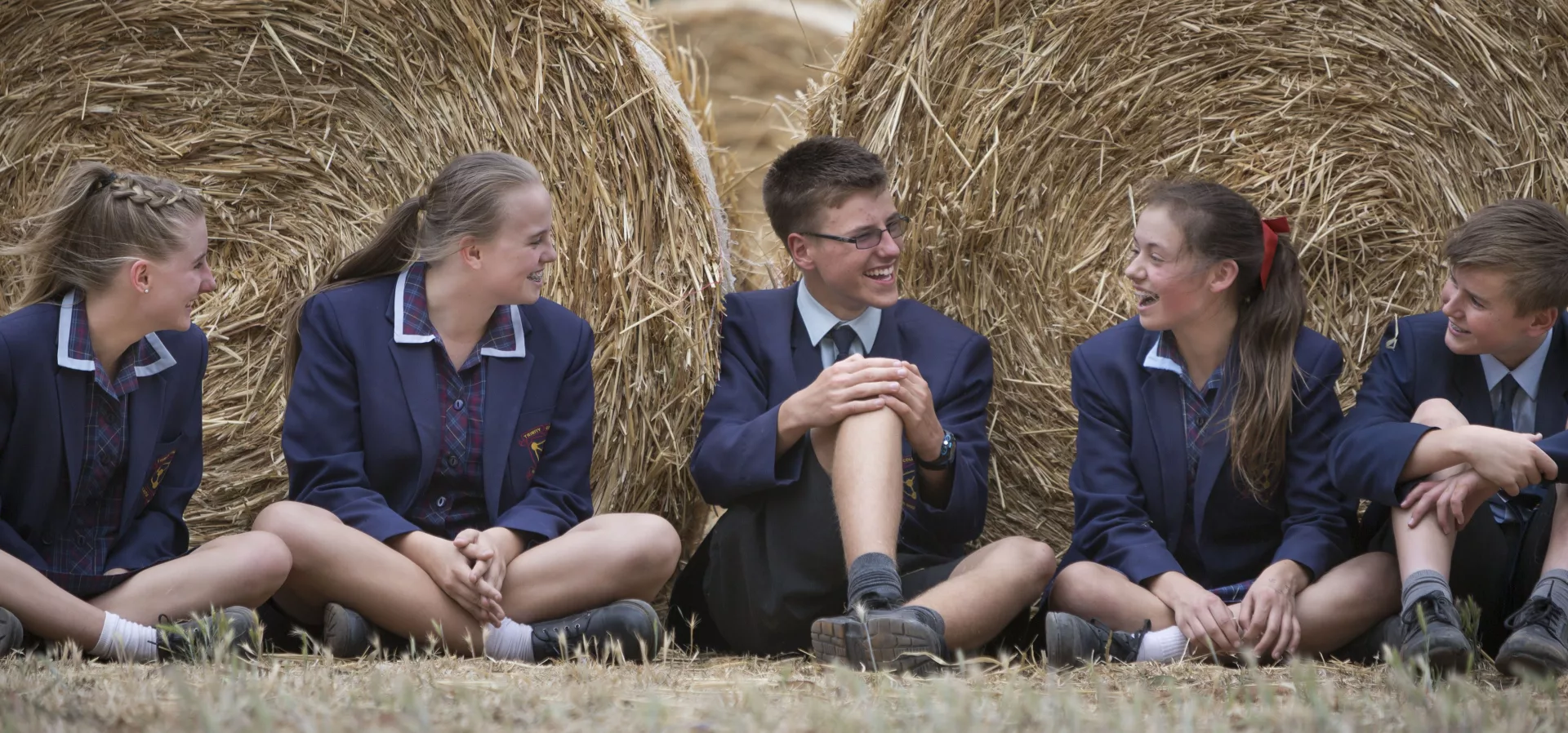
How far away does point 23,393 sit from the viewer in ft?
9.39

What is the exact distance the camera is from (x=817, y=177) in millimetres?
3496

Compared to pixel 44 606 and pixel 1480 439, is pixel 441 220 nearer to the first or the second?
pixel 44 606

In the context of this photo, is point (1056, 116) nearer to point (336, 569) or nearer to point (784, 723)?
point (336, 569)

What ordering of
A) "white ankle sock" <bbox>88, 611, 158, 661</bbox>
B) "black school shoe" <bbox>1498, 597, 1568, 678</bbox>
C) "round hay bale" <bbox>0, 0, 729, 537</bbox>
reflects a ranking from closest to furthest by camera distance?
1. "black school shoe" <bbox>1498, 597, 1568, 678</bbox>
2. "white ankle sock" <bbox>88, 611, 158, 661</bbox>
3. "round hay bale" <bbox>0, 0, 729, 537</bbox>

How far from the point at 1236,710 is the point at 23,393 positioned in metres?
2.23

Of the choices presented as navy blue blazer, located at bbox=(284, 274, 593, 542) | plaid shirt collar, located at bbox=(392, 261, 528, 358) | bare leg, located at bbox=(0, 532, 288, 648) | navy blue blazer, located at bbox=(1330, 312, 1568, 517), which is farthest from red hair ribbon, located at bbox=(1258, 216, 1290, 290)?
bare leg, located at bbox=(0, 532, 288, 648)

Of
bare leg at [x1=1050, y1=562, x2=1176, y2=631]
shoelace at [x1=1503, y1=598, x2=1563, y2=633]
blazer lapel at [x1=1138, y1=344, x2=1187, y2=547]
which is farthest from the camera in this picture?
blazer lapel at [x1=1138, y1=344, x2=1187, y2=547]

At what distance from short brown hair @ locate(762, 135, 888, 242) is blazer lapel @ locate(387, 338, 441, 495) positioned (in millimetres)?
905

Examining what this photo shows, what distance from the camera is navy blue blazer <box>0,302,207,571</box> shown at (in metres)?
2.87

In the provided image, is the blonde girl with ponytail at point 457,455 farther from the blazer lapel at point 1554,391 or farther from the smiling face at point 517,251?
the blazer lapel at point 1554,391

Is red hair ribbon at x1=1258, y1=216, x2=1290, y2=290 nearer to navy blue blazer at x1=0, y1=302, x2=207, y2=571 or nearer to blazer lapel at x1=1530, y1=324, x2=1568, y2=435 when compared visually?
blazer lapel at x1=1530, y1=324, x2=1568, y2=435

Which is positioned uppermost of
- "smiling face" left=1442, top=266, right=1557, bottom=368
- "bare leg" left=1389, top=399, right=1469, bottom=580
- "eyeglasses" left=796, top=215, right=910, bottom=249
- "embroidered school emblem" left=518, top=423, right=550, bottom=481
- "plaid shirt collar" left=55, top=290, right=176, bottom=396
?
"eyeglasses" left=796, top=215, right=910, bottom=249

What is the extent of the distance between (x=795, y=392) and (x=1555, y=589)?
1537 millimetres

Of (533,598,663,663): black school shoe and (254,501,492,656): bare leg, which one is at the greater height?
(254,501,492,656): bare leg
